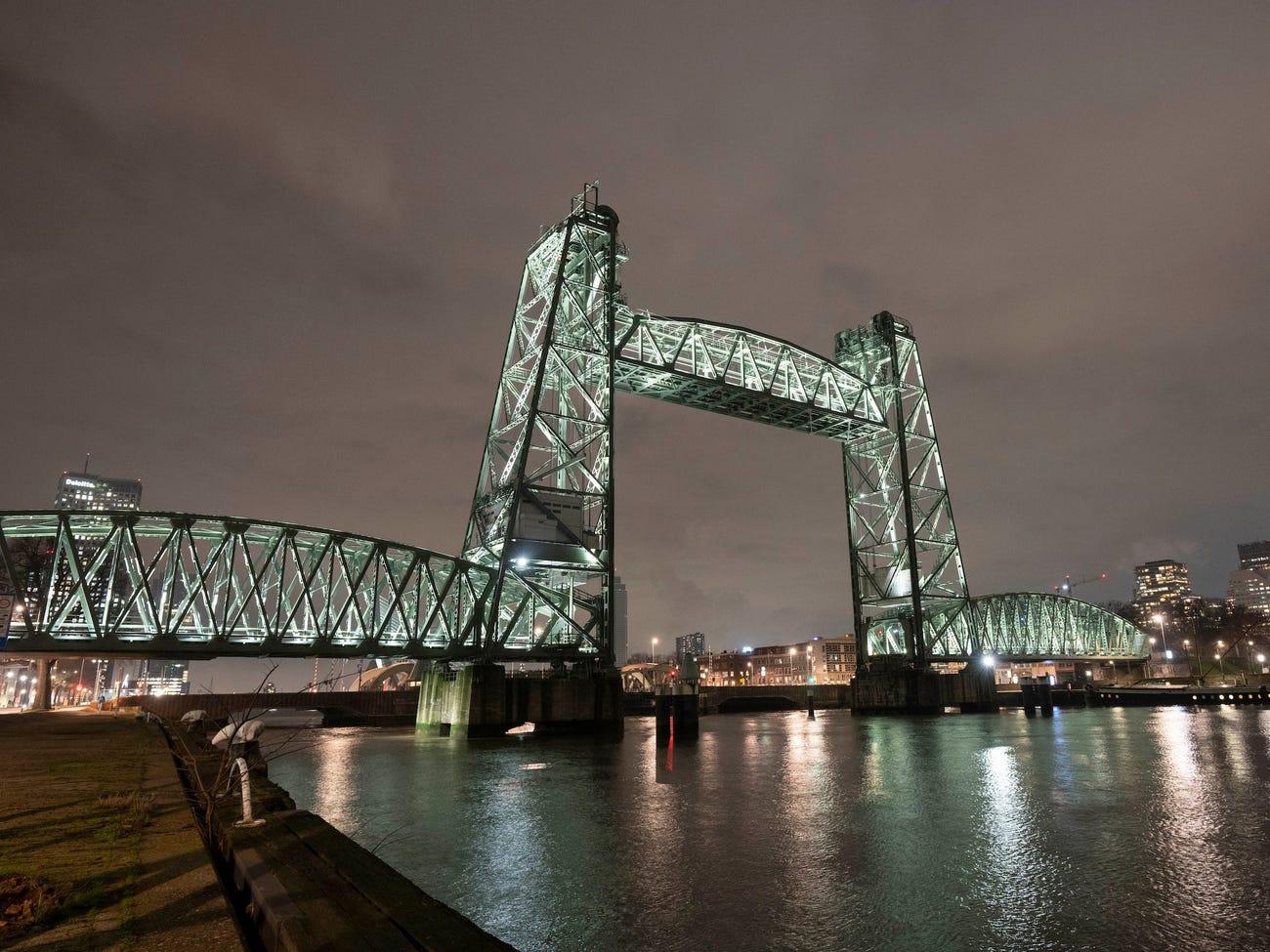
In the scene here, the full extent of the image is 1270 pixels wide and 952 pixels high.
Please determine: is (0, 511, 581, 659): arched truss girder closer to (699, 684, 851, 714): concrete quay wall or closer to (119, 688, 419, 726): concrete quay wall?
(119, 688, 419, 726): concrete quay wall

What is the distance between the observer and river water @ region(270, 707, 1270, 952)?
725cm

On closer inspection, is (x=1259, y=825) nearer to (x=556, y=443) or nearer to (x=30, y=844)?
(x=30, y=844)

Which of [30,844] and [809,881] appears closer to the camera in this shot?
[30,844]

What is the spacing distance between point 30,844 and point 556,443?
108 feet

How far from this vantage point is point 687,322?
4734 cm

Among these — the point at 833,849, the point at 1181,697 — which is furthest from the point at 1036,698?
the point at 833,849

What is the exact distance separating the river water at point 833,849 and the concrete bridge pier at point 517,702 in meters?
11.0

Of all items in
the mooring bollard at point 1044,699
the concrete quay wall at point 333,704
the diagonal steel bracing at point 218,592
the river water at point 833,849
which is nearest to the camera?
the river water at point 833,849

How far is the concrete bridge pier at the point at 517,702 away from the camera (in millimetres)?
34719

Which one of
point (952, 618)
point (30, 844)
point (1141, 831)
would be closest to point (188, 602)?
point (30, 844)

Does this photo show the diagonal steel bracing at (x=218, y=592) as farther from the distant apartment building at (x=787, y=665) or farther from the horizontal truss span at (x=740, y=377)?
the distant apartment building at (x=787, y=665)

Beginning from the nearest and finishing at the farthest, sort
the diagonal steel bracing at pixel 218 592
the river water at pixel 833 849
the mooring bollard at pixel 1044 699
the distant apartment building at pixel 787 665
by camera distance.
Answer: the river water at pixel 833 849 → the diagonal steel bracing at pixel 218 592 → the mooring bollard at pixel 1044 699 → the distant apartment building at pixel 787 665

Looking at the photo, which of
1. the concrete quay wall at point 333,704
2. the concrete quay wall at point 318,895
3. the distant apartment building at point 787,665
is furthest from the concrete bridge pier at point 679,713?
the distant apartment building at point 787,665

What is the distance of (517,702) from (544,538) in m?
8.01
